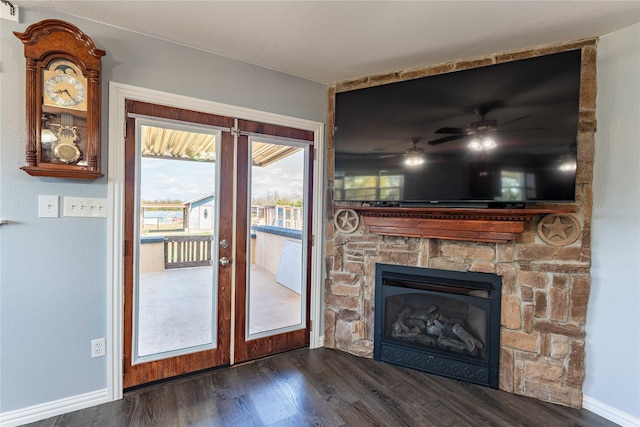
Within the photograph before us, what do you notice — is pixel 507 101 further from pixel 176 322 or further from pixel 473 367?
pixel 176 322

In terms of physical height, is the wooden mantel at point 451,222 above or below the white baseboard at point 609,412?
above

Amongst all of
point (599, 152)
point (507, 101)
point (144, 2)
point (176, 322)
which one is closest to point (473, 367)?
point (599, 152)

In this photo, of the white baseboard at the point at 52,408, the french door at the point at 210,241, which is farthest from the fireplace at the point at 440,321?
the white baseboard at the point at 52,408

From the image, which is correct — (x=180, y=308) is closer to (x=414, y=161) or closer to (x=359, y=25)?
(x=414, y=161)

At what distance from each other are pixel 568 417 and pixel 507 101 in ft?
7.11

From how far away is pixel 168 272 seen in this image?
2268 millimetres

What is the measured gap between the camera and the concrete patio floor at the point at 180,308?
2191 millimetres

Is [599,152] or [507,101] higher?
[507,101]

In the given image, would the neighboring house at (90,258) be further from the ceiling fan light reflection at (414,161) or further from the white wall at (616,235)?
the ceiling fan light reflection at (414,161)

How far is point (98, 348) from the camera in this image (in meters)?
1.99

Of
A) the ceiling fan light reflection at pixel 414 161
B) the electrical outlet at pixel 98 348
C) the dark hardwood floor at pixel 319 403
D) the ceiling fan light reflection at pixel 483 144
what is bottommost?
the dark hardwood floor at pixel 319 403

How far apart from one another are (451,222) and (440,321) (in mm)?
906

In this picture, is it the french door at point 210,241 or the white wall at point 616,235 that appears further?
the french door at point 210,241

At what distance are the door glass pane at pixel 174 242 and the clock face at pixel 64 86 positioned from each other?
1.13ft
